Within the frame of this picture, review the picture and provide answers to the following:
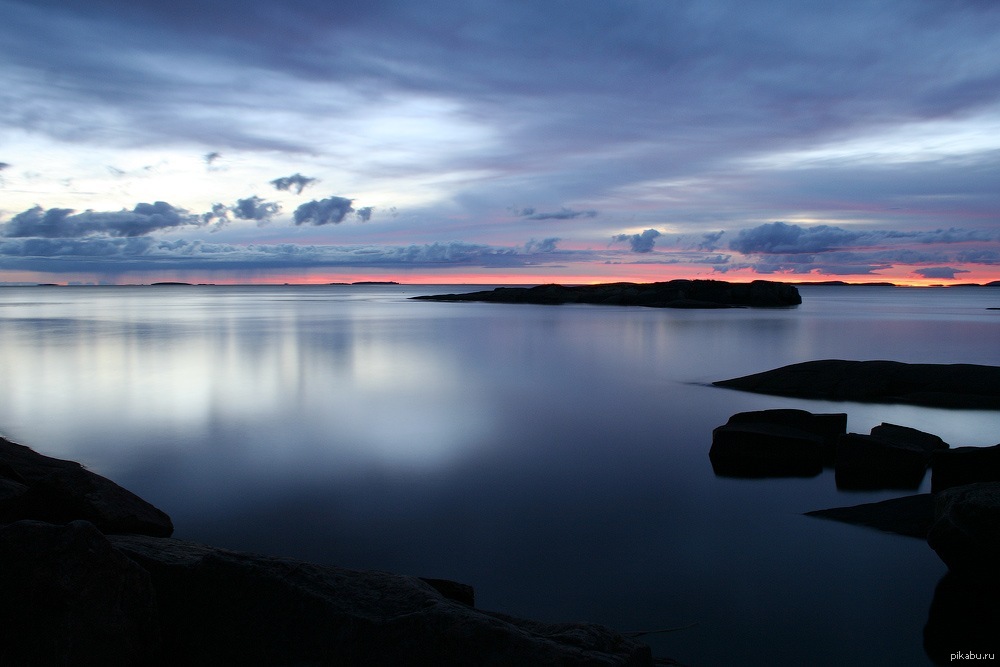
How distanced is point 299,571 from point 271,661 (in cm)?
53

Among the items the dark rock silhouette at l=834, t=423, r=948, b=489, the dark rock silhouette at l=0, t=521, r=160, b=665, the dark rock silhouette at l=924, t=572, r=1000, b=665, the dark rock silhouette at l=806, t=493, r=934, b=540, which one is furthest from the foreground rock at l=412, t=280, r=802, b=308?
the dark rock silhouette at l=0, t=521, r=160, b=665

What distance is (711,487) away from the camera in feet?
27.3

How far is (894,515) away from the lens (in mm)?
6680

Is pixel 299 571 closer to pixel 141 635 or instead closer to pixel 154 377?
pixel 141 635

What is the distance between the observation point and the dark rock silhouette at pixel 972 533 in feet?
15.9

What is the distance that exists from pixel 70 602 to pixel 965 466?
7862 millimetres

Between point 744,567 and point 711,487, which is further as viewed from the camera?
point 711,487

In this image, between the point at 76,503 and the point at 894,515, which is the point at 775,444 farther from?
the point at 76,503

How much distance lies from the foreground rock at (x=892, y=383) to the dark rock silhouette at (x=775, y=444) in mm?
5470

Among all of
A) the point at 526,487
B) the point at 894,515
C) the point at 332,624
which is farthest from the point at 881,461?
the point at 332,624

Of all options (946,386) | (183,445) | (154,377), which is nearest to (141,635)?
(183,445)

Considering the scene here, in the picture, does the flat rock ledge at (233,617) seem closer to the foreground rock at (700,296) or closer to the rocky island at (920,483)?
the rocky island at (920,483)

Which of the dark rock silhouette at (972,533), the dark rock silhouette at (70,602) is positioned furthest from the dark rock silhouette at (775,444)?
the dark rock silhouette at (70,602)

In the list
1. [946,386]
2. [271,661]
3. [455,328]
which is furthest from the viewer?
[455,328]
